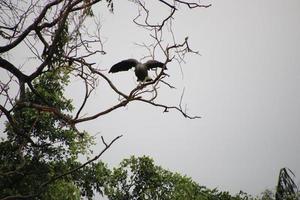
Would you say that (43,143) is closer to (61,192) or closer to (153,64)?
(61,192)

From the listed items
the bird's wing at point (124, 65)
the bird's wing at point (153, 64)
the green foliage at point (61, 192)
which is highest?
the green foliage at point (61, 192)

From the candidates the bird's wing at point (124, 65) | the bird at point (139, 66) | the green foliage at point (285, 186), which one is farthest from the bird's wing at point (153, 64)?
the green foliage at point (285, 186)

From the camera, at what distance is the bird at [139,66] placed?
18.3 feet

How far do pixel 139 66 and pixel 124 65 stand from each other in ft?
2.35

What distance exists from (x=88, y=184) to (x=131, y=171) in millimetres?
2971

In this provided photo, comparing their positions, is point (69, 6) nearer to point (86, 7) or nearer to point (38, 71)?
point (86, 7)

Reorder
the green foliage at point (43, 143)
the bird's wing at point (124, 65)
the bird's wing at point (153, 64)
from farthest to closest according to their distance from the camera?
1. the green foliage at point (43, 143)
2. the bird's wing at point (124, 65)
3. the bird's wing at point (153, 64)

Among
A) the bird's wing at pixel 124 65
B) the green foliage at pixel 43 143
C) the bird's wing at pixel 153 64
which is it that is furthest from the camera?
the green foliage at pixel 43 143

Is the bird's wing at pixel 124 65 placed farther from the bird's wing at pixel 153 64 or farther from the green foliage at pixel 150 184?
the green foliage at pixel 150 184

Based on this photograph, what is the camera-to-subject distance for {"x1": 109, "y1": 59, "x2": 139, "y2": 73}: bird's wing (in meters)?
6.35

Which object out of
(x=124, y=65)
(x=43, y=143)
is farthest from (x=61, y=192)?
(x=124, y=65)

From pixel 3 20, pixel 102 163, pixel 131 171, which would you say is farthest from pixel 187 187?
pixel 3 20

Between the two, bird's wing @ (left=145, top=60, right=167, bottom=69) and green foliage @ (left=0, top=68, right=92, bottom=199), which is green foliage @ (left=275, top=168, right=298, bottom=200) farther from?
green foliage @ (left=0, top=68, right=92, bottom=199)

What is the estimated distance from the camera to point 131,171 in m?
19.3
